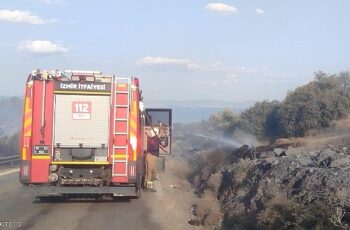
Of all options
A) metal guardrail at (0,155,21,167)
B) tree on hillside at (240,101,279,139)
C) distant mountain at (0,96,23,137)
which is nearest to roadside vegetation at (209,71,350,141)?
tree on hillside at (240,101,279,139)

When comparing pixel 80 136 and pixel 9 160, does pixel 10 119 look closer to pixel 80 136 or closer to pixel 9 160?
pixel 9 160

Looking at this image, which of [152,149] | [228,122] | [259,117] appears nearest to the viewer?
[152,149]

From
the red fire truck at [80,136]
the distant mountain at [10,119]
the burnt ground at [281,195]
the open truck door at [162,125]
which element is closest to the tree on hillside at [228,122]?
the open truck door at [162,125]

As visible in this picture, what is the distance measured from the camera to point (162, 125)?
20859 mm

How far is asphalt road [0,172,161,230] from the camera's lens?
39.2ft

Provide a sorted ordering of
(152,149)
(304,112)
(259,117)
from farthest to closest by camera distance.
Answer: (259,117) < (304,112) < (152,149)

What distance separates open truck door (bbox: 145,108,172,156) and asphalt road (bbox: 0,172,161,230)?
3.67m

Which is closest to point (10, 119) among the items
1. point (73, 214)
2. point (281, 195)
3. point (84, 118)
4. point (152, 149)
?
point (152, 149)

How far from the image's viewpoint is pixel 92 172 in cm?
1481

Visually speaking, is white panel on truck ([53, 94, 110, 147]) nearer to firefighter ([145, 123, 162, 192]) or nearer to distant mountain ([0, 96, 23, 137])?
firefighter ([145, 123, 162, 192])

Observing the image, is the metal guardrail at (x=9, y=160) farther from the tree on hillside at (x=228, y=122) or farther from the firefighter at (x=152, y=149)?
the tree on hillside at (x=228, y=122)

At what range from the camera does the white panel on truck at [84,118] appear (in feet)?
47.8

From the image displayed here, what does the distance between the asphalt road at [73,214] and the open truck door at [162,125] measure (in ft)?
12.0

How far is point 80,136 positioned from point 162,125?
21.5ft
